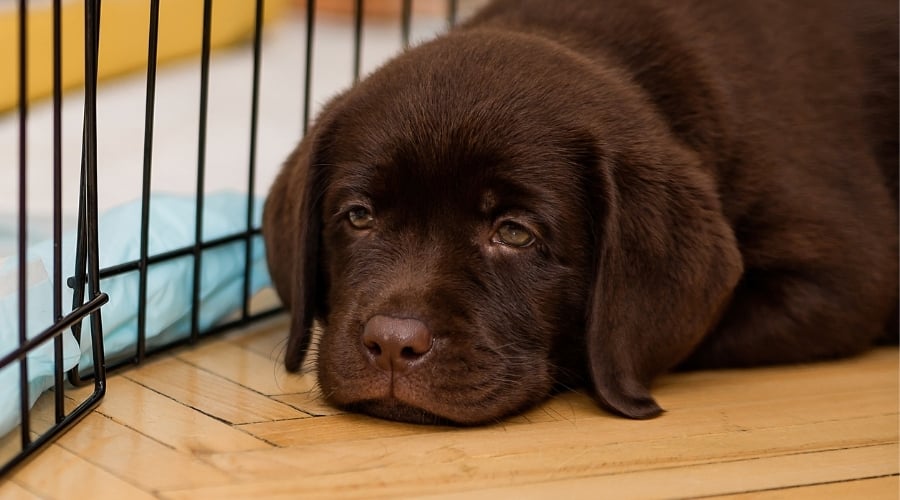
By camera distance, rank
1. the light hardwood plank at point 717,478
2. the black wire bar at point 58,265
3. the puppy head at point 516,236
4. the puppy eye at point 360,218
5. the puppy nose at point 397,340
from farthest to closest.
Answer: the puppy eye at point 360,218 → the puppy head at point 516,236 → the puppy nose at point 397,340 → the light hardwood plank at point 717,478 → the black wire bar at point 58,265

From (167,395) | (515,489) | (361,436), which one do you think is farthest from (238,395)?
(515,489)

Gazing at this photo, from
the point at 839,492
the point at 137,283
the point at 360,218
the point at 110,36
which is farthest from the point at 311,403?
the point at 110,36

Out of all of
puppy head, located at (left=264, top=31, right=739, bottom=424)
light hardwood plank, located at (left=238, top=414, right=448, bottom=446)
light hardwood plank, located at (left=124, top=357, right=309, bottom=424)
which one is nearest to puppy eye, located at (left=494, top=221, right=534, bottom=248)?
puppy head, located at (left=264, top=31, right=739, bottom=424)

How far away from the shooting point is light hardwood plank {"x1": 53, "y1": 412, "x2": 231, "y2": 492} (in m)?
1.93

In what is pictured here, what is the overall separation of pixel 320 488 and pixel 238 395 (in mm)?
539

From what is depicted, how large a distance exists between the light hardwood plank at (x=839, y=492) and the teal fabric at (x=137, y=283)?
4.03ft

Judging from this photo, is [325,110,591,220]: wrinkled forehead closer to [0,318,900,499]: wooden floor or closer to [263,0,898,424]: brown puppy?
[263,0,898,424]: brown puppy

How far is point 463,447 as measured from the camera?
6.88 feet

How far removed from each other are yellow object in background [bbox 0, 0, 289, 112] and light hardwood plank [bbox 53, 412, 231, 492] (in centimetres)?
214

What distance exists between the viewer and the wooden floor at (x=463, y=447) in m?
1.93

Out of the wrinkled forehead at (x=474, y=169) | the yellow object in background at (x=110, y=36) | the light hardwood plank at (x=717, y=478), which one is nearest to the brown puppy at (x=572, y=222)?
the wrinkled forehead at (x=474, y=169)

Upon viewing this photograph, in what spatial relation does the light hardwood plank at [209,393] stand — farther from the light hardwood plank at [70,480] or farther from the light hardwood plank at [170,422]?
the light hardwood plank at [70,480]

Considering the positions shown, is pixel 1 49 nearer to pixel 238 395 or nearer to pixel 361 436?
pixel 238 395

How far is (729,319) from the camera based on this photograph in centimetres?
262
